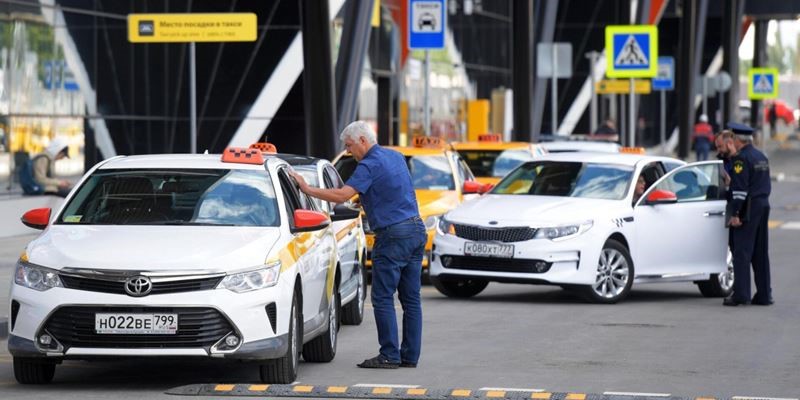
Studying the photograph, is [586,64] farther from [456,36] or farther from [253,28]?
[253,28]

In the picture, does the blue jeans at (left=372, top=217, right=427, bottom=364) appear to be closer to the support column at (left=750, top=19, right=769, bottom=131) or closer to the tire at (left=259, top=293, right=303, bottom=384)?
the tire at (left=259, top=293, right=303, bottom=384)

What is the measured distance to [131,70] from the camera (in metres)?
31.2

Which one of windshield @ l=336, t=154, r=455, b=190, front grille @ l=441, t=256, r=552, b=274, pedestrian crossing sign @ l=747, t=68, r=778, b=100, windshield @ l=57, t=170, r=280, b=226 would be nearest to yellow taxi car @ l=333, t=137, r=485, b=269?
A: windshield @ l=336, t=154, r=455, b=190

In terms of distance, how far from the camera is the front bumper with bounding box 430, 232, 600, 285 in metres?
16.5

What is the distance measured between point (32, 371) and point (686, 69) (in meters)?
46.1

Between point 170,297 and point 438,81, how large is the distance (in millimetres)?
37575

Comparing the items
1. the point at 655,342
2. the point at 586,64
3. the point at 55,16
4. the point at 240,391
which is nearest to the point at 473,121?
the point at 586,64

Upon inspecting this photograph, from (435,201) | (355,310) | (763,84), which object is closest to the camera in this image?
(355,310)

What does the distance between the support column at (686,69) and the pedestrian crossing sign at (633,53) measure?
23245mm

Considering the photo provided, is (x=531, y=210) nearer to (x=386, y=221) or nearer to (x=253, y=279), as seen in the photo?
(x=386, y=221)

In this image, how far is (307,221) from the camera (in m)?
11.2

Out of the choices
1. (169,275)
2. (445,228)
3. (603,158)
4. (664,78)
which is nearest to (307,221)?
(169,275)

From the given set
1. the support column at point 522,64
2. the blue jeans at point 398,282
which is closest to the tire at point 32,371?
the blue jeans at point 398,282

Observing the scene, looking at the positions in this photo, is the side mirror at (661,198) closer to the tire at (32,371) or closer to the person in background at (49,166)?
the tire at (32,371)
